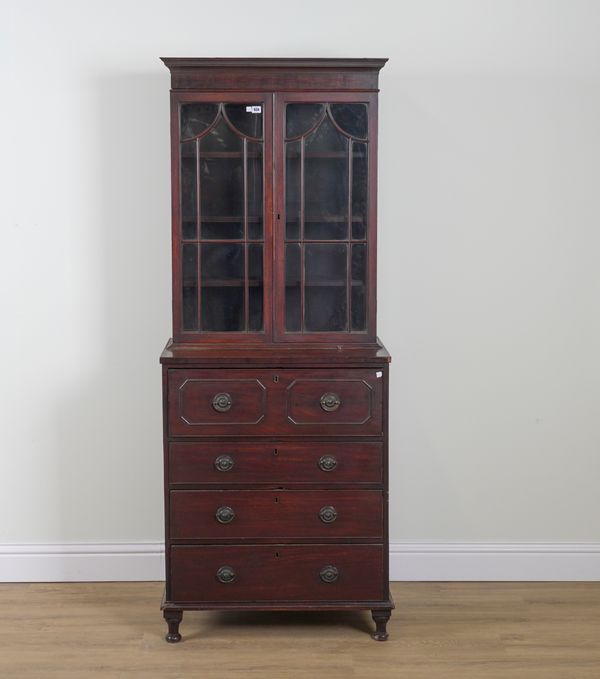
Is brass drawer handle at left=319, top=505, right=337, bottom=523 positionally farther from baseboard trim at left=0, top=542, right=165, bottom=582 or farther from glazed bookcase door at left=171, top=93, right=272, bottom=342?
baseboard trim at left=0, top=542, right=165, bottom=582

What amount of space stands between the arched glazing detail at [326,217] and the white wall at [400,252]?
1.28 feet

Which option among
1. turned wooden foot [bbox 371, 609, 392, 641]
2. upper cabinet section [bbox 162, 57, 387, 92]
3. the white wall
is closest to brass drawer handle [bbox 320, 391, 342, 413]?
the white wall

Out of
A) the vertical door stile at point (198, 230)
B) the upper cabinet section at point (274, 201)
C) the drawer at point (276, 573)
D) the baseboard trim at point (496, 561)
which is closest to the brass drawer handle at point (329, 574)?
the drawer at point (276, 573)

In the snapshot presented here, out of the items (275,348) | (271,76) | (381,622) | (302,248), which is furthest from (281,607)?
(271,76)

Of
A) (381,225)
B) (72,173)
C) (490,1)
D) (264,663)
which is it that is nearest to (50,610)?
(264,663)

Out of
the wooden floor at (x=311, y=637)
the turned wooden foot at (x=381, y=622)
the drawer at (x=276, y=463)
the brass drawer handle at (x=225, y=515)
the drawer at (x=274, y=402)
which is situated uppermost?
the drawer at (x=274, y=402)

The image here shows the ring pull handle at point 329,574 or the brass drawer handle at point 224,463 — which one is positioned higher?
the brass drawer handle at point 224,463

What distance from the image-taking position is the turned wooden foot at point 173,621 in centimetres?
311

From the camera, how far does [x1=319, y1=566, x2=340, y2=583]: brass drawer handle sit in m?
3.12

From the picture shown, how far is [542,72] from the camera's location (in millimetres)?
3469

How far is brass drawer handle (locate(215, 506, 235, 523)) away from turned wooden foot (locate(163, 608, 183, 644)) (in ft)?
1.06

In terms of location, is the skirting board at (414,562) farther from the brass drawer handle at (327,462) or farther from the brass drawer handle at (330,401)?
the brass drawer handle at (330,401)

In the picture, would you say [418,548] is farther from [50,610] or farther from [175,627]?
[50,610]

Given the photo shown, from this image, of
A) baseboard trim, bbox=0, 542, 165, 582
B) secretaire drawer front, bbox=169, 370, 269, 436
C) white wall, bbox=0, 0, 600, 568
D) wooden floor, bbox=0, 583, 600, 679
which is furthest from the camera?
baseboard trim, bbox=0, 542, 165, 582
